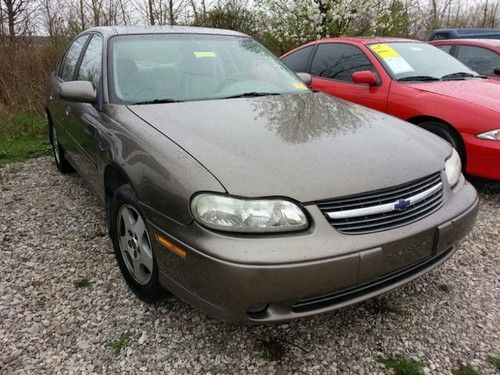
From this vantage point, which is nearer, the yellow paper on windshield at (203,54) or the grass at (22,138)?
the yellow paper on windshield at (203,54)

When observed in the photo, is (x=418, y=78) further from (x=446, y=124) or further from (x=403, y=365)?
(x=403, y=365)

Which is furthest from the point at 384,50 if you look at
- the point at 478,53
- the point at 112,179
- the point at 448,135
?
the point at 112,179

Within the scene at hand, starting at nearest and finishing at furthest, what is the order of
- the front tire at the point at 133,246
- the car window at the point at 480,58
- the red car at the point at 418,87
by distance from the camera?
the front tire at the point at 133,246, the red car at the point at 418,87, the car window at the point at 480,58

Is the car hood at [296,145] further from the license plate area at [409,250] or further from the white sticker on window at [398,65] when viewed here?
the white sticker on window at [398,65]

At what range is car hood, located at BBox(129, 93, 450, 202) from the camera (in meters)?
1.90

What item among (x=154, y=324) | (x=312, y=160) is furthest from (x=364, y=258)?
(x=154, y=324)

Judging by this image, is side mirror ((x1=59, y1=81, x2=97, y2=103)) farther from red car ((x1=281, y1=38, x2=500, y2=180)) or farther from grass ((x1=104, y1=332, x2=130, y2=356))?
red car ((x1=281, y1=38, x2=500, y2=180))

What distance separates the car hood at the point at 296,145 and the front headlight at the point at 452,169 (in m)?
0.05

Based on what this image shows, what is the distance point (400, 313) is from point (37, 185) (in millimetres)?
3706

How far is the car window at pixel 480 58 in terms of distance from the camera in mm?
6105

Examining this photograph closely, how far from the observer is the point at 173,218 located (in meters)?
1.92

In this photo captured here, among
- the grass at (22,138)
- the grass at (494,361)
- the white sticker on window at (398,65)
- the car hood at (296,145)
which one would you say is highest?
the white sticker on window at (398,65)

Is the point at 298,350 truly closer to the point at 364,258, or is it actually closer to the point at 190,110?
the point at 364,258

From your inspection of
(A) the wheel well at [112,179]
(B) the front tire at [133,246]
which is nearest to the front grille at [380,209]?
(B) the front tire at [133,246]
